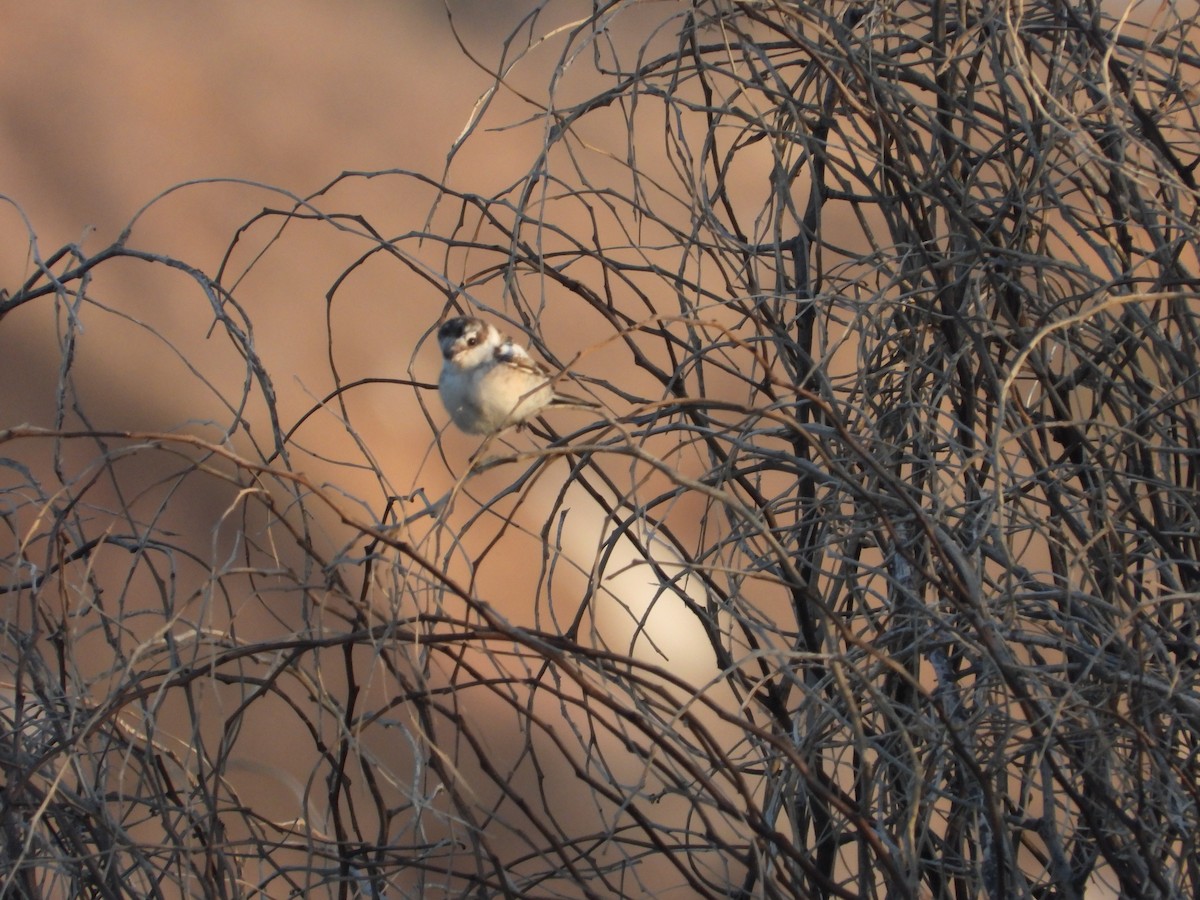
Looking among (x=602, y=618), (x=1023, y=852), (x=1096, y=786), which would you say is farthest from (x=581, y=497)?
(x=1096, y=786)

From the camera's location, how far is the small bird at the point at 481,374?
1.92 meters

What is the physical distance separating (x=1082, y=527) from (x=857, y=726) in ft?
1.60

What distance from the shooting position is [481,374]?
194cm

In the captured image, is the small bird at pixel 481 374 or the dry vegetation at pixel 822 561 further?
the small bird at pixel 481 374

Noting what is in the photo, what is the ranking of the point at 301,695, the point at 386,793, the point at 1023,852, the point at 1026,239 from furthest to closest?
the point at 301,695, the point at 386,793, the point at 1023,852, the point at 1026,239

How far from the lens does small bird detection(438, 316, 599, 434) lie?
1.92m

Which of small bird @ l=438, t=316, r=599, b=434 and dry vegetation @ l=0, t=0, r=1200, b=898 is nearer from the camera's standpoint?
dry vegetation @ l=0, t=0, r=1200, b=898

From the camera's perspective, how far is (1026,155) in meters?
1.61

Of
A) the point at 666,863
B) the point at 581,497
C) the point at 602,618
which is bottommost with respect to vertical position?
the point at 666,863

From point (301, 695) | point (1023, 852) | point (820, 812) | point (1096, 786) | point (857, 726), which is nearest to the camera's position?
point (857, 726)

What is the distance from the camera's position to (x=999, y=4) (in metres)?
1.56

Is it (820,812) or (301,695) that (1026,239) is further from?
(301,695)

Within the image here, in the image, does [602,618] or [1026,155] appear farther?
[602,618]

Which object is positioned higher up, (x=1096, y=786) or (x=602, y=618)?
(x=602, y=618)
